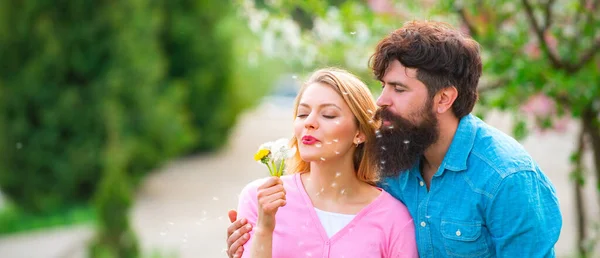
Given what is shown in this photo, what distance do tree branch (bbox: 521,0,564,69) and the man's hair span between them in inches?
86.9

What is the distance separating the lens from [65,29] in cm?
1010

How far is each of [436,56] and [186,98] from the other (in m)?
10.7

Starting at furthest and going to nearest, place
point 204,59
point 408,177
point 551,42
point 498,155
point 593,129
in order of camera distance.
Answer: point 204,59
point 551,42
point 593,129
point 408,177
point 498,155

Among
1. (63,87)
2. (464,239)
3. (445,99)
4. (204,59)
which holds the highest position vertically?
(204,59)

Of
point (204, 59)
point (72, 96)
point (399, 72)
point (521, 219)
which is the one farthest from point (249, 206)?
point (204, 59)

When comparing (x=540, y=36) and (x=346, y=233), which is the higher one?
(x=540, y=36)

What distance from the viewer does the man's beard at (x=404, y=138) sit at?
114 inches

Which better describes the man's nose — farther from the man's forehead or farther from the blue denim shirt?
the blue denim shirt

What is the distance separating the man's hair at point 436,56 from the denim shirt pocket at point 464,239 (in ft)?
1.44

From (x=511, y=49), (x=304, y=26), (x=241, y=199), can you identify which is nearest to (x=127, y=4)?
(x=304, y=26)

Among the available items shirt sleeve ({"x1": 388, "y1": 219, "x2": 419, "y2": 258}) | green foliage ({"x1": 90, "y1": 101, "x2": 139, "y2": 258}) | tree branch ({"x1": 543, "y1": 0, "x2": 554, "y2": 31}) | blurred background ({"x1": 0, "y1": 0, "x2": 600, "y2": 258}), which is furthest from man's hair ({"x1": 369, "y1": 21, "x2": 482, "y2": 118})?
green foliage ({"x1": 90, "y1": 101, "x2": 139, "y2": 258})

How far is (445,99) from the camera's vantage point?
2949 millimetres

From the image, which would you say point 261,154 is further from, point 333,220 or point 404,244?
point 404,244

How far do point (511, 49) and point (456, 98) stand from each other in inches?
91.4
